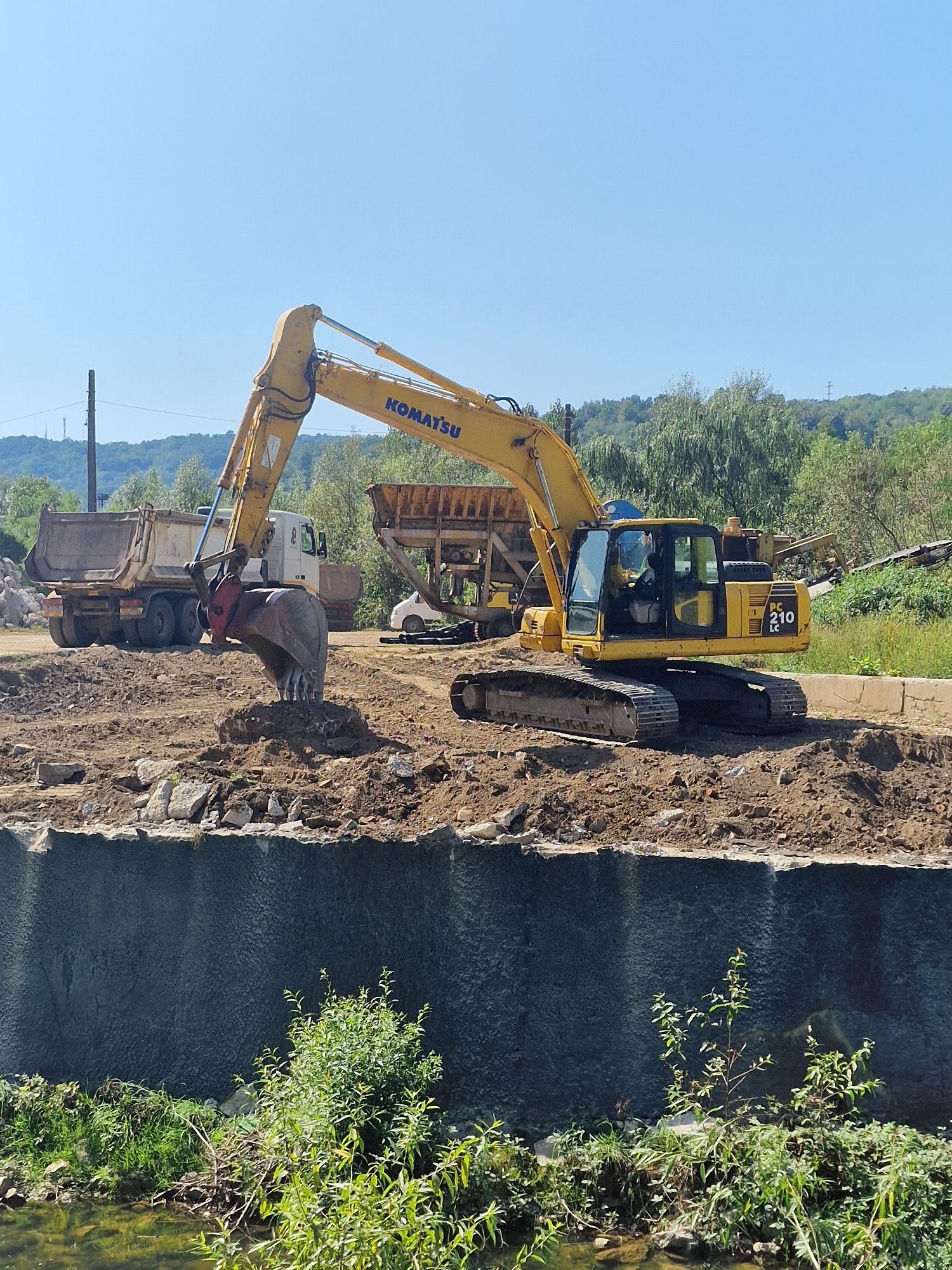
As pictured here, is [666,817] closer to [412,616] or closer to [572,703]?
[572,703]

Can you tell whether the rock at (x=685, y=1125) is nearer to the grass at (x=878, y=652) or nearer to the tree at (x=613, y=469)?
the grass at (x=878, y=652)

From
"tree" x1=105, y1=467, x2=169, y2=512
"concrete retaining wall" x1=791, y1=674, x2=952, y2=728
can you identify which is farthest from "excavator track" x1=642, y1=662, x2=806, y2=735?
"tree" x1=105, y1=467, x2=169, y2=512

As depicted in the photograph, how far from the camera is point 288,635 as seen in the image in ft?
33.4

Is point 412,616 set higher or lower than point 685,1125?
higher

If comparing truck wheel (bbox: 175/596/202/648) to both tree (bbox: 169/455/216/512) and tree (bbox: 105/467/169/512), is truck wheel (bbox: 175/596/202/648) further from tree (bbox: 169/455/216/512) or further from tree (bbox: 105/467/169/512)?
tree (bbox: 105/467/169/512)

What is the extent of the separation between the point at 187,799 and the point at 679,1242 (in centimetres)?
341

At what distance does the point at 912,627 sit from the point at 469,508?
10233 mm

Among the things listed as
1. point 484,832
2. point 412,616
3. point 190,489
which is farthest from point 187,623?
point 190,489

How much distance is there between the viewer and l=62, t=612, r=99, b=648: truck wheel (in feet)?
65.1

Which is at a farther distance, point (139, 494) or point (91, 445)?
point (139, 494)

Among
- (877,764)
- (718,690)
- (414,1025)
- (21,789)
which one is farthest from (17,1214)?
(718,690)

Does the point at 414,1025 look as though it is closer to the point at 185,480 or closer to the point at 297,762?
the point at 297,762

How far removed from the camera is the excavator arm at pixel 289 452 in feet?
33.3

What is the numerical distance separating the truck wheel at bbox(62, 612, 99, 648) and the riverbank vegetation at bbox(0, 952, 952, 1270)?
14.7 m
